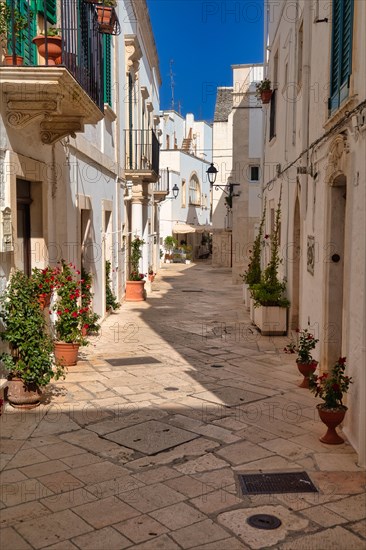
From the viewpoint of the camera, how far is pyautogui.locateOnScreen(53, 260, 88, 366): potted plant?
8.55 meters

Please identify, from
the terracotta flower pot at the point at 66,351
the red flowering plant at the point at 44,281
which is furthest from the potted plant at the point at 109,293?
the red flowering plant at the point at 44,281

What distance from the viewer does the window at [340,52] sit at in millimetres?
6443

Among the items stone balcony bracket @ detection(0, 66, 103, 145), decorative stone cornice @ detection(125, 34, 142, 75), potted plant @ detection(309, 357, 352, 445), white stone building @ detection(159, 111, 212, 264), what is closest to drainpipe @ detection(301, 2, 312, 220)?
stone balcony bracket @ detection(0, 66, 103, 145)

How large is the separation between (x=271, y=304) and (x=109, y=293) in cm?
428

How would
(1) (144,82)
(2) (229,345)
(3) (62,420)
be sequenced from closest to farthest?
(3) (62,420) → (2) (229,345) → (1) (144,82)

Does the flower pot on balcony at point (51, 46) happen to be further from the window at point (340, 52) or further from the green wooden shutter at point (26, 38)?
the window at point (340, 52)

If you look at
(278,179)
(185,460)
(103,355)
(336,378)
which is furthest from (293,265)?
(185,460)

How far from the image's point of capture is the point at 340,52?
684cm

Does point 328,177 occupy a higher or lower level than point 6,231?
higher

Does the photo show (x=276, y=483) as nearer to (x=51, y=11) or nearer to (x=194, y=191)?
(x=51, y=11)

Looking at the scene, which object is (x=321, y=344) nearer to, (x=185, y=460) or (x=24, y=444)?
(x=185, y=460)

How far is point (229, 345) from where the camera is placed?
11.2 meters

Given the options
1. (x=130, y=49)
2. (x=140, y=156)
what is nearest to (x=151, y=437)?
(x=130, y=49)

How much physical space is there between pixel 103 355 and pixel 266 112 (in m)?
9.16
